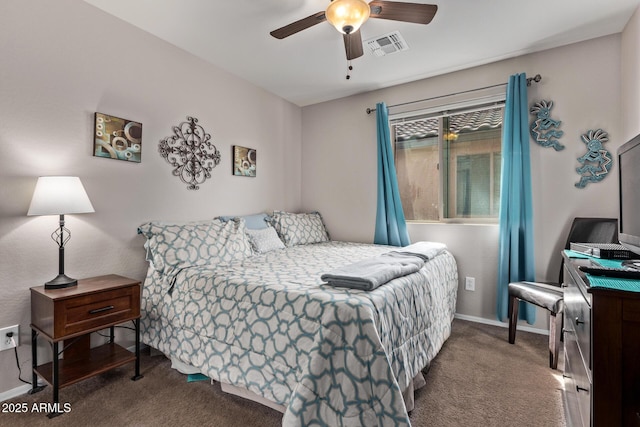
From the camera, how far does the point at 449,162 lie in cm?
323

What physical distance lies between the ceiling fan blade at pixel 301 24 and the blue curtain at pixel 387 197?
5.51 feet

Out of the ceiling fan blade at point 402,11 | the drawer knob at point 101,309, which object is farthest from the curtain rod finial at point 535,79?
the drawer knob at point 101,309

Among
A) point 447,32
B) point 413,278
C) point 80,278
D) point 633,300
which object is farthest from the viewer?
point 447,32

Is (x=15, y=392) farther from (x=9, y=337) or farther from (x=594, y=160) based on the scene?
(x=594, y=160)

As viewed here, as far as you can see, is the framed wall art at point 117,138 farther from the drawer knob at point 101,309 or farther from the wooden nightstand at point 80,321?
the drawer knob at point 101,309

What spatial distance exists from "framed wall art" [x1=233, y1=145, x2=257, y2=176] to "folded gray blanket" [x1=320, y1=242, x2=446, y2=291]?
1826mm

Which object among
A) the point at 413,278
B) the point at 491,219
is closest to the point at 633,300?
the point at 413,278

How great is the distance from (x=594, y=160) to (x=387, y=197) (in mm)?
1761

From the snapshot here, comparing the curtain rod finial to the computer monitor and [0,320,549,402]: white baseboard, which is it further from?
[0,320,549,402]: white baseboard

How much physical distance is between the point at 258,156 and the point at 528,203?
9.03 feet

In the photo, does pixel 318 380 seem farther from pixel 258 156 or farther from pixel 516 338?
pixel 258 156

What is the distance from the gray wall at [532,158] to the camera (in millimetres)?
2471

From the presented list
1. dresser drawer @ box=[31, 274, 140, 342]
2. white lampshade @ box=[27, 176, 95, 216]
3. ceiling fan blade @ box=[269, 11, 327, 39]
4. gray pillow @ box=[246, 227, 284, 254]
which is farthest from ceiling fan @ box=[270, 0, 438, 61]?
dresser drawer @ box=[31, 274, 140, 342]

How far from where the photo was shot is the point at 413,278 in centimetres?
192
